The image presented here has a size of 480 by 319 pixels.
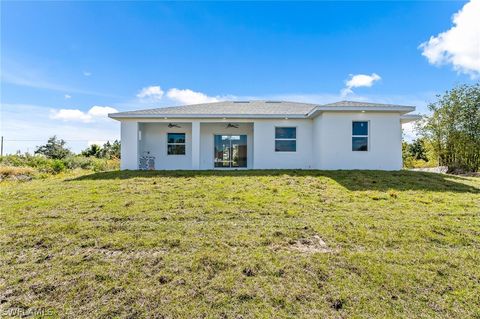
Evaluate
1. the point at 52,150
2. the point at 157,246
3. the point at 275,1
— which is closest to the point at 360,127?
the point at 275,1

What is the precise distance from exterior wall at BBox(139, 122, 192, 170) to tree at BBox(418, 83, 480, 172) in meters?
15.8

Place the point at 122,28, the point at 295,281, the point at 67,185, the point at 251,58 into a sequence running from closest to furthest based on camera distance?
the point at 295,281
the point at 67,185
the point at 122,28
the point at 251,58

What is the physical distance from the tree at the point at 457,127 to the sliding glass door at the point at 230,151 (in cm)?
1253

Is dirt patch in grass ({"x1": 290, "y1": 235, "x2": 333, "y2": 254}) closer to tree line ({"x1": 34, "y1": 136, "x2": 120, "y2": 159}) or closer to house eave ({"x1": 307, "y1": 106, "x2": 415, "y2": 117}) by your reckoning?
house eave ({"x1": 307, "y1": 106, "x2": 415, "y2": 117})

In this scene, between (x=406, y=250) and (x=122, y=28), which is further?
(x=122, y=28)

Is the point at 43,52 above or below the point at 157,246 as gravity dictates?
above

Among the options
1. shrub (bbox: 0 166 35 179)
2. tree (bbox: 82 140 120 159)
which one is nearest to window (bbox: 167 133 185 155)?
shrub (bbox: 0 166 35 179)

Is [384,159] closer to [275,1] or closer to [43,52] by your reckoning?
[275,1]

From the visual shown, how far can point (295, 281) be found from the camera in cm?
295

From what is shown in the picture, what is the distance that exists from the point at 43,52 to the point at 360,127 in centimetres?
1630

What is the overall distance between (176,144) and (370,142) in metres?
10.5

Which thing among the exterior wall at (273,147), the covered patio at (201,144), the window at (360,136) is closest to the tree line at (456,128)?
the window at (360,136)

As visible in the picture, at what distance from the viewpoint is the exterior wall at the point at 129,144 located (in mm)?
12727

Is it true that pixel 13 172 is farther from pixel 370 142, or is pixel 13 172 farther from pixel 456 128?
pixel 456 128
